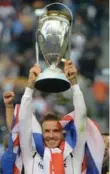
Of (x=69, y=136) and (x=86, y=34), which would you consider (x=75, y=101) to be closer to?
(x=69, y=136)

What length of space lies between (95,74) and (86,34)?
1.07 meters

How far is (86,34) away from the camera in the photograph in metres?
10.7

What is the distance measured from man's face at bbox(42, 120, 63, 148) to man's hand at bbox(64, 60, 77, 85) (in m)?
0.28

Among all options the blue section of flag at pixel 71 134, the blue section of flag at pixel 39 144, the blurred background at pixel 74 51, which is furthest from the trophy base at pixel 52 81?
the blurred background at pixel 74 51

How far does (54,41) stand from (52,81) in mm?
280

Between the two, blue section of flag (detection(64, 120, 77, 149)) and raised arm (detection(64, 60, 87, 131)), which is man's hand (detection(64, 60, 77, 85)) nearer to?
raised arm (detection(64, 60, 87, 131))

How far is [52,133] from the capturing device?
4621 millimetres

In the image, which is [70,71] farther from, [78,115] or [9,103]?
[9,103]

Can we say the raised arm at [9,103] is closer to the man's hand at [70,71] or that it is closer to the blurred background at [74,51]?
the man's hand at [70,71]

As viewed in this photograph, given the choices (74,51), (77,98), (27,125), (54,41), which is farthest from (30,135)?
(74,51)

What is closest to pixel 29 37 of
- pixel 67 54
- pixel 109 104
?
pixel 109 104

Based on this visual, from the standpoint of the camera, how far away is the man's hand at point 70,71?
4609 mm

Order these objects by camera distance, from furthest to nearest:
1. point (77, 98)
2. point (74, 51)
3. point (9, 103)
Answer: point (74, 51)
point (9, 103)
point (77, 98)

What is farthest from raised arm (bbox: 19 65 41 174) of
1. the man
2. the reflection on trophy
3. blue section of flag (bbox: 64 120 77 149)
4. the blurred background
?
the blurred background
